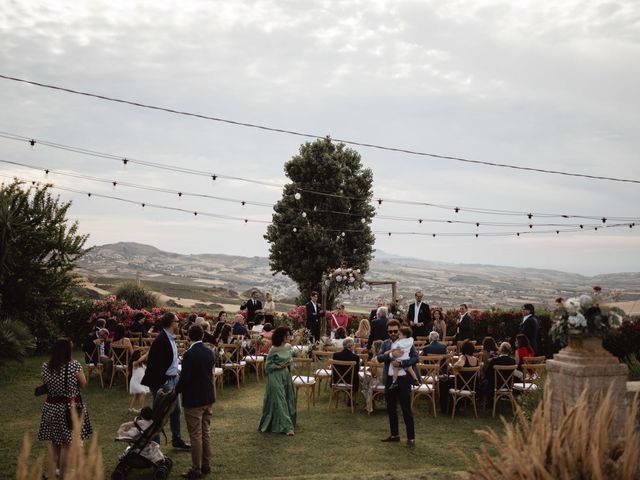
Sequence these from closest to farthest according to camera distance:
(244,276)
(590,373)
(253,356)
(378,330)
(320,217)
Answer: (590,373), (378,330), (253,356), (320,217), (244,276)

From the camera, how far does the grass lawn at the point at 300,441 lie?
702 centimetres

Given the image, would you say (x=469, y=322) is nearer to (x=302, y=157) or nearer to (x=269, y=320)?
(x=269, y=320)

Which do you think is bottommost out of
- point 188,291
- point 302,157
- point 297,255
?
point 188,291

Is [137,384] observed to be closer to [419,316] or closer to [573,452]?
[419,316]

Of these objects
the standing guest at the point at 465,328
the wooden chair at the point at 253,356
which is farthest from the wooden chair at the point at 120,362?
the standing guest at the point at 465,328

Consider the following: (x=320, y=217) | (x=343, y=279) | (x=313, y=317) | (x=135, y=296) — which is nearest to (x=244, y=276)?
(x=320, y=217)

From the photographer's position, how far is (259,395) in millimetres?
11758

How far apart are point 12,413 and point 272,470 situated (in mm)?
5383

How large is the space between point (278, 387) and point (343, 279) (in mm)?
11065

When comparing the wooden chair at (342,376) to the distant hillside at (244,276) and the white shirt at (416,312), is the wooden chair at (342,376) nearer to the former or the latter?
the white shirt at (416,312)

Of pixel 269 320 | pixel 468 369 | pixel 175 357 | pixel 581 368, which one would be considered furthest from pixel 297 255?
pixel 581 368

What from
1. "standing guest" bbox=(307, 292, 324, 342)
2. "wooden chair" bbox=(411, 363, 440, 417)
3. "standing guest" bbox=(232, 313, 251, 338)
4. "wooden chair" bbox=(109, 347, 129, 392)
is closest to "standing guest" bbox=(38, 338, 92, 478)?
"wooden chair" bbox=(411, 363, 440, 417)

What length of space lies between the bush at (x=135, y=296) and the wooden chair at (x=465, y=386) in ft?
44.0

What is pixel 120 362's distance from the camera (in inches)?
488
